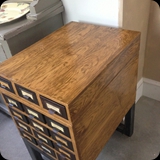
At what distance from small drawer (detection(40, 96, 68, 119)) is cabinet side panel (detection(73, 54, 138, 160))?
0.06 m

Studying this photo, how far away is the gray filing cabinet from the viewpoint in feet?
3.21

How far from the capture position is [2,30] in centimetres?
100

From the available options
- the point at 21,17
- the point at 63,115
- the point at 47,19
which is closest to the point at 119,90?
the point at 63,115

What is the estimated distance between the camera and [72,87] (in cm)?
66

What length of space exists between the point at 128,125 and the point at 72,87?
2.47ft

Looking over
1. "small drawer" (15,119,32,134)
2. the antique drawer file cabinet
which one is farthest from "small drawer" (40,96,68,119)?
"small drawer" (15,119,32,134)

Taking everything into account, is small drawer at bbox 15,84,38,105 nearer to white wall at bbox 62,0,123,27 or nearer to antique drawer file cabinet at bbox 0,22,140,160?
antique drawer file cabinet at bbox 0,22,140,160

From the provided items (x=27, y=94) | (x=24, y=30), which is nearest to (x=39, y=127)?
(x=27, y=94)

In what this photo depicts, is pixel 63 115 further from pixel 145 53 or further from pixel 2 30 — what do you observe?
pixel 145 53

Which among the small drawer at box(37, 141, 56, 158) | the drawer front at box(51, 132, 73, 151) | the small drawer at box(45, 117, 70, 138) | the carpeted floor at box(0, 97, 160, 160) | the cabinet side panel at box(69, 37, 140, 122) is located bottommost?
the carpeted floor at box(0, 97, 160, 160)

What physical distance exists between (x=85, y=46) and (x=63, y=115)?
36cm

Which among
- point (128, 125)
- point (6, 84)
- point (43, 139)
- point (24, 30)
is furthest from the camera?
point (128, 125)

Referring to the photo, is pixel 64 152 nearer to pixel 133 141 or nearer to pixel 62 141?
pixel 62 141

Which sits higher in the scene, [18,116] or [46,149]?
[18,116]
